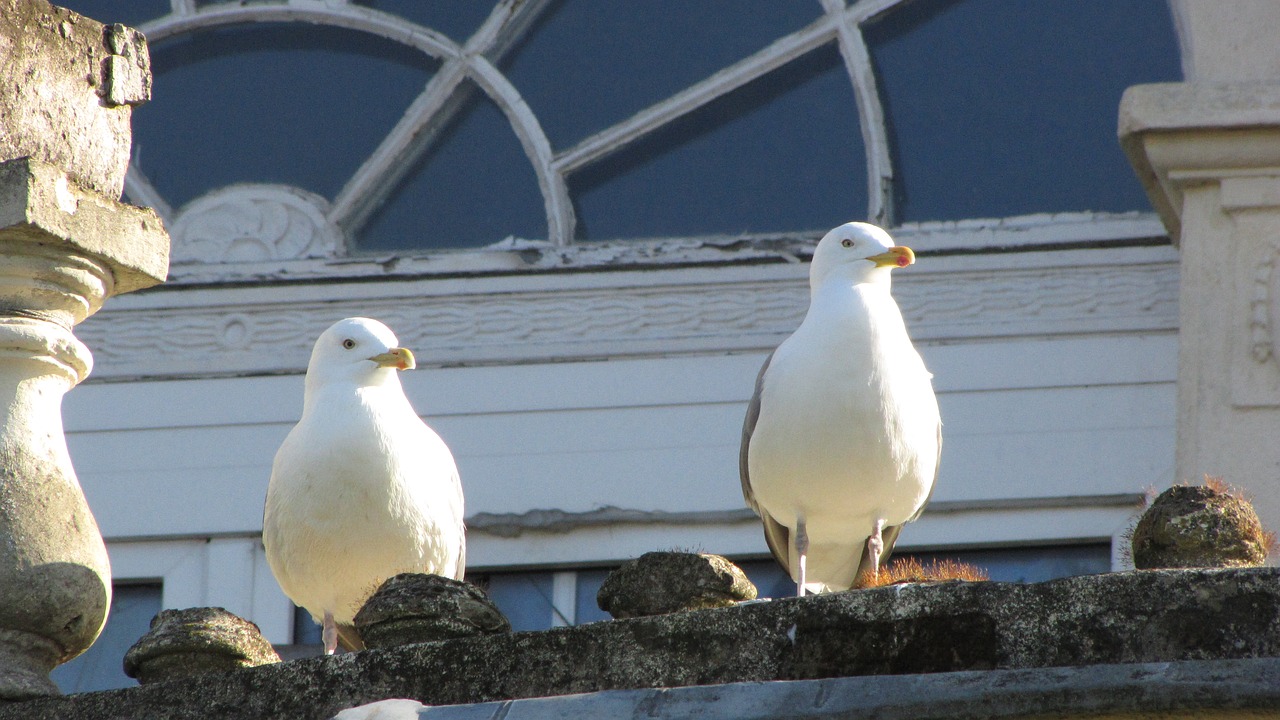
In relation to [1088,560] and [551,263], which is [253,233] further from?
[1088,560]

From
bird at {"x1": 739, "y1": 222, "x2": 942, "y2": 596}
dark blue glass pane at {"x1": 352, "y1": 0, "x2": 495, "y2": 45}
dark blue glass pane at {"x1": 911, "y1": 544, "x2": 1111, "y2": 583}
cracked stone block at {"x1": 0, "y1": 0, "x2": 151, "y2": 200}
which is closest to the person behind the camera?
cracked stone block at {"x1": 0, "y1": 0, "x2": 151, "y2": 200}

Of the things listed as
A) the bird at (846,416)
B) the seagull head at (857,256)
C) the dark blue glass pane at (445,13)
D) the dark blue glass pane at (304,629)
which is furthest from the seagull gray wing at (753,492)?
the dark blue glass pane at (445,13)

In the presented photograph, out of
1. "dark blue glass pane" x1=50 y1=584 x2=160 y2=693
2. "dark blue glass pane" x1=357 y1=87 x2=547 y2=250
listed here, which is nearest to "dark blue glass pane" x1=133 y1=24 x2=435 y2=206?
"dark blue glass pane" x1=357 y1=87 x2=547 y2=250

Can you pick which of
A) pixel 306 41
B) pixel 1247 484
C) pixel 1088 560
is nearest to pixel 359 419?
pixel 1247 484

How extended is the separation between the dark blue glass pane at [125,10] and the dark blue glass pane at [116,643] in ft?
9.32

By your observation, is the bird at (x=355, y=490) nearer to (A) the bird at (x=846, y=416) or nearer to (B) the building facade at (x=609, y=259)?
(A) the bird at (x=846, y=416)

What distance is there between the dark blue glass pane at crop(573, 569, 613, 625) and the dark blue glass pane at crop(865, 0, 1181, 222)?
2.04 metres

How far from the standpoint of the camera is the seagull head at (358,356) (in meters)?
6.97

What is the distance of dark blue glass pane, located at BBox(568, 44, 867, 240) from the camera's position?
32.7 ft

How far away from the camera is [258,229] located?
10250 mm

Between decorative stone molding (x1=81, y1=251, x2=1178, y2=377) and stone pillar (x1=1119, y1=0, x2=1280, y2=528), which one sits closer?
stone pillar (x1=1119, y1=0, x2=1280, y2=528)

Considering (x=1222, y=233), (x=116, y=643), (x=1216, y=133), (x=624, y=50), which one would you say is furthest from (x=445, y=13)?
(x=1222, y=233)

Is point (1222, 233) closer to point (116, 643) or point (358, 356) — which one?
point (358, 356)

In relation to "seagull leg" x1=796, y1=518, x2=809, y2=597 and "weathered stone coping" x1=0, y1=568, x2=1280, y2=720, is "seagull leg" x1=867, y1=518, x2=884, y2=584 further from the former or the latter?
"weathered stone coping" x1=0, y1=568, x2=1280, y2=720
